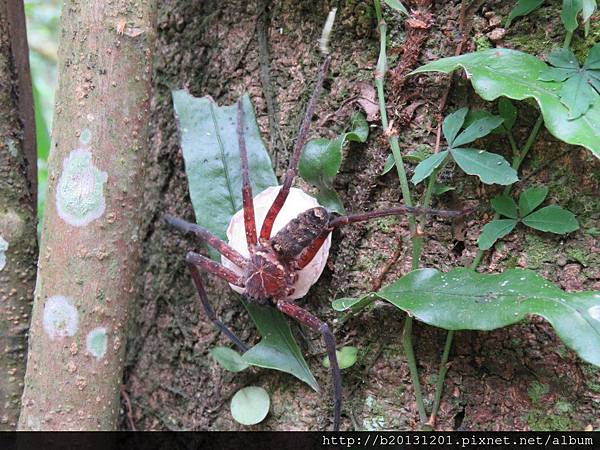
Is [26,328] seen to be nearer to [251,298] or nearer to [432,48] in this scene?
[251,298]

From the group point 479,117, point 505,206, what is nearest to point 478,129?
point 479,117

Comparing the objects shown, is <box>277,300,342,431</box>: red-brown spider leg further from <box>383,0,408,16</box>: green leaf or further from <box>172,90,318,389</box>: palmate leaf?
<box>383,0,408,16</box>: green leaf

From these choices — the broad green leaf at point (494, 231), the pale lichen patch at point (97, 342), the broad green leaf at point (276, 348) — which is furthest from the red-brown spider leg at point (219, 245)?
the broad green leaf at point (494, 231)

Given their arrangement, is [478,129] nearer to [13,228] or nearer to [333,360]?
[333,360]

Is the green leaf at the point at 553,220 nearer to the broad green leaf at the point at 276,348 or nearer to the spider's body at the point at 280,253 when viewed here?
the spider's body at the point at 280,253

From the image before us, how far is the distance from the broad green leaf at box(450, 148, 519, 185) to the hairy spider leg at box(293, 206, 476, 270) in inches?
4.3

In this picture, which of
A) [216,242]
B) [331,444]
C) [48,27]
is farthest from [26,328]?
[48,27]

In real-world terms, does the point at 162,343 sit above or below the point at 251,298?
below

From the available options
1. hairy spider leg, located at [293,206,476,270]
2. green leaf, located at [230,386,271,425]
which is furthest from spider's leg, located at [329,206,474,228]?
green leaf, located at [230,386,271,425]

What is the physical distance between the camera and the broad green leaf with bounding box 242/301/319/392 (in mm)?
1235

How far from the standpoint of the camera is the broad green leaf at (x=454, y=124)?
111 cm

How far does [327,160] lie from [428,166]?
255 millimetres

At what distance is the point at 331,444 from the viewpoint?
3.95ft

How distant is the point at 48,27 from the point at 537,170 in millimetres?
2780
